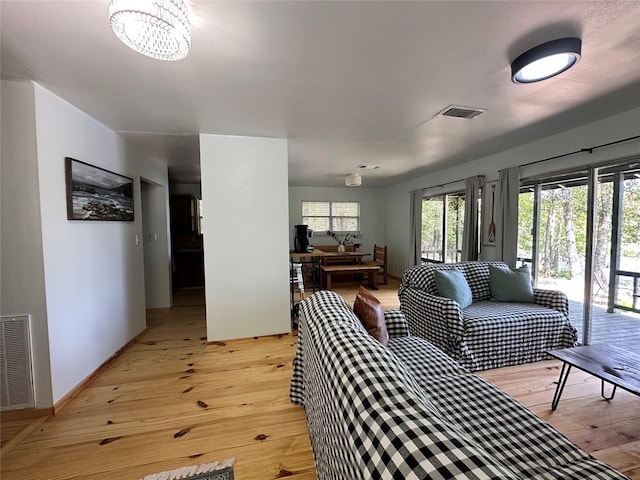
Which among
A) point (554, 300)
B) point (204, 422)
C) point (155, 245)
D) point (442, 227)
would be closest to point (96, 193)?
point (155, 245)

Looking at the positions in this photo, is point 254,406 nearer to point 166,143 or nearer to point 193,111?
point 193,111

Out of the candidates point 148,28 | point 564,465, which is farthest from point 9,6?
point 564,465

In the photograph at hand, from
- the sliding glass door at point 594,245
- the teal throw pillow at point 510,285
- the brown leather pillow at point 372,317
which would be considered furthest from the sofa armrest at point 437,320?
the sliding glass door at point 594,245

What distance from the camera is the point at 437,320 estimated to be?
2.46 metres

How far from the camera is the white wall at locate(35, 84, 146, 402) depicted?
6.20 ft

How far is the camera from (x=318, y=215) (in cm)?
711

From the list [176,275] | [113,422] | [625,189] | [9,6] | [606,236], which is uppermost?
[9,6]

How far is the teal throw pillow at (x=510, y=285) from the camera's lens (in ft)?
9.33

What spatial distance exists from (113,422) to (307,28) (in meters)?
2.65

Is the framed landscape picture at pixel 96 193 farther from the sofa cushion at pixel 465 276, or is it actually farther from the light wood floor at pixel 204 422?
the sofa cushion at pixel 465 276

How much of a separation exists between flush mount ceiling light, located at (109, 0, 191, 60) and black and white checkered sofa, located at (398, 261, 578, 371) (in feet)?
8.54

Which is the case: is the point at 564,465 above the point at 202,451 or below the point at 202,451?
above

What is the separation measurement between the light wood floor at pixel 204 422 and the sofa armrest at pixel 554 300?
0.58m

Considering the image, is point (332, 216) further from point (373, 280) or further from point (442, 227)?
point (442, 227)
